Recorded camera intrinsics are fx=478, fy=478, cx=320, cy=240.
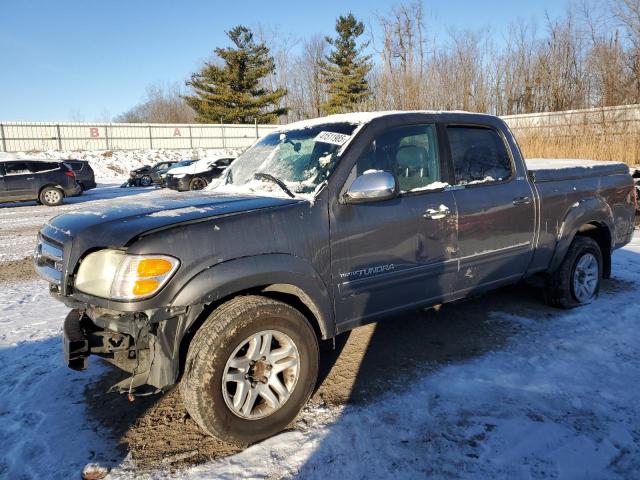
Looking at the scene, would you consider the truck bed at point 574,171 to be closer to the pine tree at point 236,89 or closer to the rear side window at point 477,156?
the rear side window at point 477,156

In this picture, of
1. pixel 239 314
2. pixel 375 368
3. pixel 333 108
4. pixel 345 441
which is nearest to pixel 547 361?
pixel 375 368

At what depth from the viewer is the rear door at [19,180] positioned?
1603cm

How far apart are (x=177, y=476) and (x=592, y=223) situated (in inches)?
178

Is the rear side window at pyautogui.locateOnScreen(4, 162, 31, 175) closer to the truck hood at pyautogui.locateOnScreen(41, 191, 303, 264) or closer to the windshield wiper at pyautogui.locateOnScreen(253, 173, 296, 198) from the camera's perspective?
the truck hood at pyautogui.locateOnScreen(41, 191, 303, 264)

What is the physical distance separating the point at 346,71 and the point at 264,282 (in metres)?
49.4

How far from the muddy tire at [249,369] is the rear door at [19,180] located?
1658cm

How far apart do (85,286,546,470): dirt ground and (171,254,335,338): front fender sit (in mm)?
591

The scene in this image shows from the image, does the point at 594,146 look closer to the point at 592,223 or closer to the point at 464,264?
the point at 592,223

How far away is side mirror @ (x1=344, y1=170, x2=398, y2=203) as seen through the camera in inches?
122

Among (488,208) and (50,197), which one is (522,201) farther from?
(50,197)

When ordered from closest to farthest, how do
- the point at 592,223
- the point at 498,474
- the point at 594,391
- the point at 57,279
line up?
1. the point at 498,474
2. the point at 57,279
3. the point at 594,391
4. the point at 592,223

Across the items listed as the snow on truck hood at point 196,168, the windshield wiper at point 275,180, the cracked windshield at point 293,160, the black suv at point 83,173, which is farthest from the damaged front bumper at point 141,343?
the black suv at point 83,173

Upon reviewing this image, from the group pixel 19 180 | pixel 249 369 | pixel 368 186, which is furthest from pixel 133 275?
pixel 19 180

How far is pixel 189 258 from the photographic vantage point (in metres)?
→ 2.54
